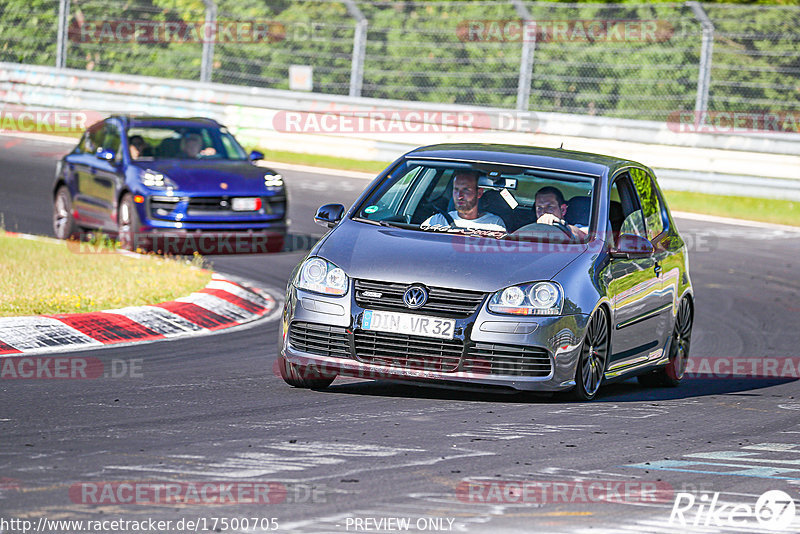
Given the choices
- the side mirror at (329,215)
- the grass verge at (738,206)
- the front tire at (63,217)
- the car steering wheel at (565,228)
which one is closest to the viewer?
the car steering wheel at (565,228)

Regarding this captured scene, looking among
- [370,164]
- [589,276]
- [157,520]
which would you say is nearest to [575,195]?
[589,276]

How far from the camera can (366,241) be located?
8.92 meters

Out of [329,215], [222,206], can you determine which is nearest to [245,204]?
[222,206]

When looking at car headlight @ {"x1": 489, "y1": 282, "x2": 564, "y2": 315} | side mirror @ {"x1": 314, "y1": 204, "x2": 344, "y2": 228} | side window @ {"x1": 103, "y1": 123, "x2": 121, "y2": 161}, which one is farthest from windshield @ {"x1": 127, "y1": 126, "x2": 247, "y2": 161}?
car headlight @ {"x1": 489, "y1": 282, "x2": 564, "y2": 315}

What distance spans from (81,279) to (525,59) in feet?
42.7

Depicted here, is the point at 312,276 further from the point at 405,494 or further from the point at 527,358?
the point at 405,494

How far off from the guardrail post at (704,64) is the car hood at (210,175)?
336 inches

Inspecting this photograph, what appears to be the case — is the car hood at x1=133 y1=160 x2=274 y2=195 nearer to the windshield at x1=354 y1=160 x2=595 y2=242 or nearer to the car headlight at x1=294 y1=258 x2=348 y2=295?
the windshield at x1=354 y1=160 x2=595 y2=242

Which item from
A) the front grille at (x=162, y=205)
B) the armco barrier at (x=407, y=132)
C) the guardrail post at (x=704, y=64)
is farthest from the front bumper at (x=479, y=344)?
the guardrail post at (x=704, y=64)

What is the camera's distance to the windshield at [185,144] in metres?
16.8

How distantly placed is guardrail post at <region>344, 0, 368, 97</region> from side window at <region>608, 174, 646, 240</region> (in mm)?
15739

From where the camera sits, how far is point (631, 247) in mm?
9383

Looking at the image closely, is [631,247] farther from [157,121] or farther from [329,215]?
[157,121]

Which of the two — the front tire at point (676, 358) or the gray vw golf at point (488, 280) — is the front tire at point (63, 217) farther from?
the front tire at point (676, 358)
